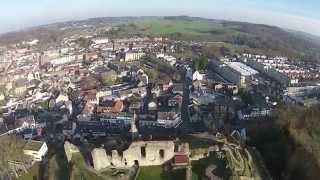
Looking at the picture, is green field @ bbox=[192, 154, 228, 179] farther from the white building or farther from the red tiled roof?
the white building

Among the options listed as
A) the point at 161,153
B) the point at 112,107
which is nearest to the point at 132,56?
the point at 112,107

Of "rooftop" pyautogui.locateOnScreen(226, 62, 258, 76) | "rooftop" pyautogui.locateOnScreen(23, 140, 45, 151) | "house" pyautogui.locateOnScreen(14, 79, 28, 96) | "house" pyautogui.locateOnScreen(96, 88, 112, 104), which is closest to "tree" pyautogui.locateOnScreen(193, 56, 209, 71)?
"rooftop" pyautogui.locateOnScreen(226, 62, 258, 76)

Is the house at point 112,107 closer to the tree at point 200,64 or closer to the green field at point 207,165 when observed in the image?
the tree at point 200,64

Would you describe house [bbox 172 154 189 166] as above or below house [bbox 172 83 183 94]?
above

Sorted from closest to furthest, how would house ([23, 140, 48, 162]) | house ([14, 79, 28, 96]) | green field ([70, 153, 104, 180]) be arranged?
green field ([70, 153, 104, 180])
house ([23, 140, 48, 162])
house ([14, 79, 28, 96])

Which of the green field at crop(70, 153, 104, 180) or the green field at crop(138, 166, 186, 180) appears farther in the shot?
the green field at crop(70, 153, 104, 180)

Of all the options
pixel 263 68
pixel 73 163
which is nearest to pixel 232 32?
pixel 263 68

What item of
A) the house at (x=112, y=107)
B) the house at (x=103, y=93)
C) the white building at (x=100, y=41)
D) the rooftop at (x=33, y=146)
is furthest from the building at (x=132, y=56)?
the rooftop at (x=33, y=146)

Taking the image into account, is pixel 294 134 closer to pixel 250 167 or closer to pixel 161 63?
pixel 250 167
